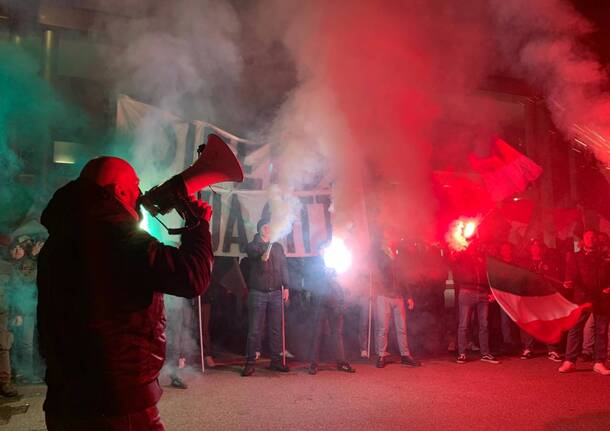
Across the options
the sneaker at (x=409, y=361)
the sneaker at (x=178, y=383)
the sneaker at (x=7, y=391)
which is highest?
the sneaker at (x=7, y=391)

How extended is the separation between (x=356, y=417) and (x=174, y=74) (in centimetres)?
511

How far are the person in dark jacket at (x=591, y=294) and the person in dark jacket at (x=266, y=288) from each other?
3.91m

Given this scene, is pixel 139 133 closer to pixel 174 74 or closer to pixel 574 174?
pixel 174 74

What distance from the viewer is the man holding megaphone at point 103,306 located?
64.0 inches

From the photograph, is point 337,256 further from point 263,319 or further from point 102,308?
point 102,308

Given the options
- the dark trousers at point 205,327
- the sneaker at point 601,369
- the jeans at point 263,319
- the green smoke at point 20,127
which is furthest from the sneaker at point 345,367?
the green smoke at point 20,127

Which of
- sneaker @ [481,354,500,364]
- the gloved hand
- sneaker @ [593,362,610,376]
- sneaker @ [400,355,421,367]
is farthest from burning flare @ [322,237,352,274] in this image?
the gloved hand

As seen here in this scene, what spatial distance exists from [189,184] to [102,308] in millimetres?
646

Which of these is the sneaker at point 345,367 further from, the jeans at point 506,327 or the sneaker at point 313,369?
the jeans at point 506,327

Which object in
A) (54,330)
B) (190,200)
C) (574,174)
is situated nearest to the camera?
(54,330)

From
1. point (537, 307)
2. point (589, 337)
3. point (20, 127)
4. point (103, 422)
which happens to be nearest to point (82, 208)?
point (103, 422)

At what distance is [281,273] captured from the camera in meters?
6.37

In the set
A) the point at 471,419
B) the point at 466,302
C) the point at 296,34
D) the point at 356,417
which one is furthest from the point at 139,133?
the point at 466,302

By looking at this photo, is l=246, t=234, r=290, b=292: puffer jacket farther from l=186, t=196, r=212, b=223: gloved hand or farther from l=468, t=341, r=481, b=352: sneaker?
l=186, t=196, r=212, b=223: gloved hand
